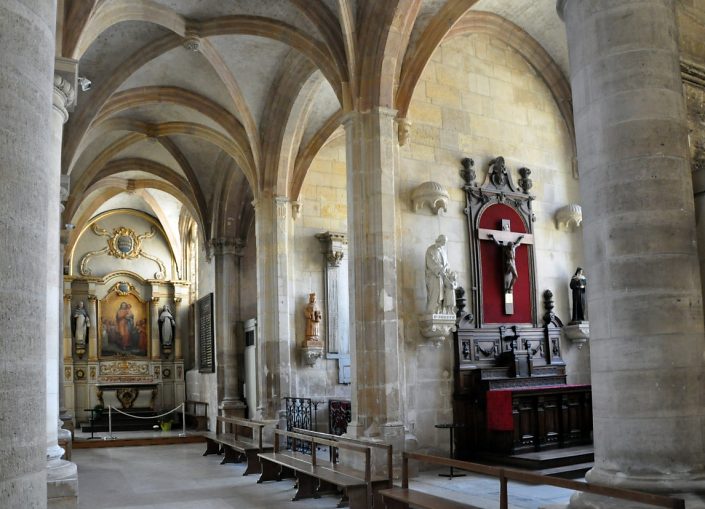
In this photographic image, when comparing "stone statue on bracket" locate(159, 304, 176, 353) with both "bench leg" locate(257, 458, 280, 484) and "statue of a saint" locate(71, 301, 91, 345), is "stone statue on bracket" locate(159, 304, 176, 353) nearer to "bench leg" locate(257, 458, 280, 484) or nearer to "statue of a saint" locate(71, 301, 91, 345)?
"statue of a saint" locate(71, 301, 91, 345)

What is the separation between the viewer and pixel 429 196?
10781 mm

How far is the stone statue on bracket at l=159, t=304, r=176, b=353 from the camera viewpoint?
2494 cm

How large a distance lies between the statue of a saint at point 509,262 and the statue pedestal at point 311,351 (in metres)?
4.76

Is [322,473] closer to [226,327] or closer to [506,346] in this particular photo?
[506,346]

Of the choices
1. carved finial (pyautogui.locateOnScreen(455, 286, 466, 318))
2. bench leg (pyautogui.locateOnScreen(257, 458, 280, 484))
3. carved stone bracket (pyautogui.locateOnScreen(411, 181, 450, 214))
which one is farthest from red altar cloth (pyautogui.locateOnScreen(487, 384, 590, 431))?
bench leg (pyautogui.locateOnScreen(257, 458, 280, 484))

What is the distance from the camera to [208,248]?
20.0 metres

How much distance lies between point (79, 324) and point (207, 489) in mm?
15582

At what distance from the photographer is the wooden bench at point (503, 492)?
11.7 feet

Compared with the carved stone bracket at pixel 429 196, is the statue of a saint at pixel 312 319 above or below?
below

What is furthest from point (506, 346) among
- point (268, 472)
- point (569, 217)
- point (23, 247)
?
point (23, 247)

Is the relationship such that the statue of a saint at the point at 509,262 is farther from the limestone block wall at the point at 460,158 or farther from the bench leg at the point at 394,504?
the bench leg at the point at 394,504

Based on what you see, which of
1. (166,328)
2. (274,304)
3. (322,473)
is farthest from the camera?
(166,328)

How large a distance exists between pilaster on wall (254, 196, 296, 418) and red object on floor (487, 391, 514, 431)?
5206 millimetres

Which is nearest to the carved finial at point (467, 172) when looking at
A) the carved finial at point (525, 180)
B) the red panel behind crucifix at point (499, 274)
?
the red panel behind crucifix at point (499, 274)
